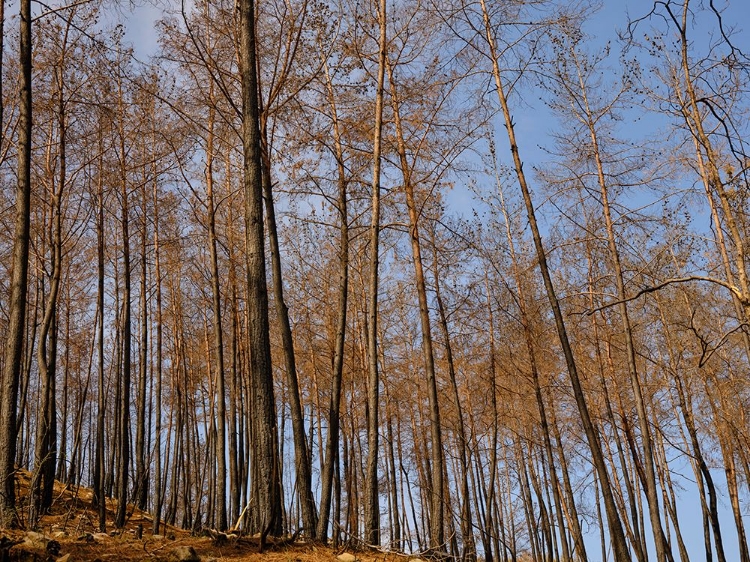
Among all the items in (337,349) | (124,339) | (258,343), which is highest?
(124,339)

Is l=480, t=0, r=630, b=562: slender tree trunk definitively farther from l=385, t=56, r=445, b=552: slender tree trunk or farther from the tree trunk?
the tree trunk

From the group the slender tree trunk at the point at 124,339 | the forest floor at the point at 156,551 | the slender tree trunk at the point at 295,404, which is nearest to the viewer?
the forest floor at the point at 156,551

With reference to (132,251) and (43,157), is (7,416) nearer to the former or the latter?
(43,157)

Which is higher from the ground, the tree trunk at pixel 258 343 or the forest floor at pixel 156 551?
the tree trunk at pixel 258 343

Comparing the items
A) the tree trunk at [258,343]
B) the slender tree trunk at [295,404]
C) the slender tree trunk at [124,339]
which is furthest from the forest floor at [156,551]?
the slender tree trunk at [124,339]

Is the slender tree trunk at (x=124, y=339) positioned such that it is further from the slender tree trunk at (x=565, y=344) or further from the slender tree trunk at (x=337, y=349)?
the slender tree trunk at (x=565, y=344)

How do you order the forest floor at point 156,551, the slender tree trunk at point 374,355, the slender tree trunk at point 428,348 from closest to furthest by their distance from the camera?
1. the forest floor at point 156,551
2. the slender tree trunk at point 374,355
3. the slender tree trunk at point 428,348

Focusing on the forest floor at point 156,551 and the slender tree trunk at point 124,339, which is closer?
the forest floor at point 156,551

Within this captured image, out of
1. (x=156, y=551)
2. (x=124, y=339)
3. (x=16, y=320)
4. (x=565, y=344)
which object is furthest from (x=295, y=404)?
(x=124, y=339)

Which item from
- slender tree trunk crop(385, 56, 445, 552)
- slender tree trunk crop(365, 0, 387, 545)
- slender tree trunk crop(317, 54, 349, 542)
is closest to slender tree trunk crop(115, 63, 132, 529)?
slender tree trunk crop(317, 54, 349, 542)

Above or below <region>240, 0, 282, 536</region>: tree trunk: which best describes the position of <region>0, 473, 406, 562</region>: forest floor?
below

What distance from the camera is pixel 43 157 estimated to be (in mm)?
11523

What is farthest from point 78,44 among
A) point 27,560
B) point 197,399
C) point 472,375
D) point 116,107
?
point 197,399

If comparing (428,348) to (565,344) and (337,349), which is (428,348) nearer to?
(337,349)
